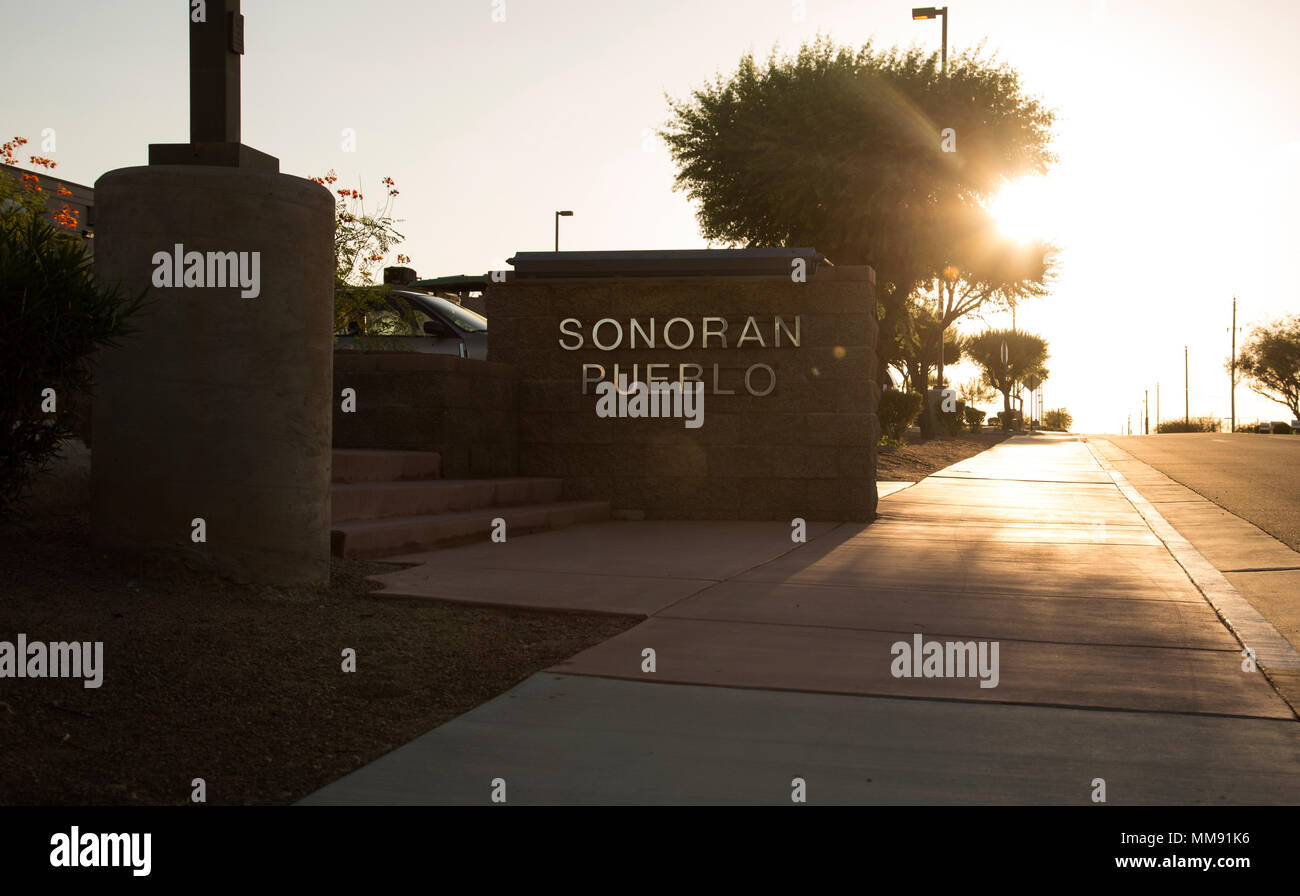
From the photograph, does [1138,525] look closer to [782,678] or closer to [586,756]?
[782,678]

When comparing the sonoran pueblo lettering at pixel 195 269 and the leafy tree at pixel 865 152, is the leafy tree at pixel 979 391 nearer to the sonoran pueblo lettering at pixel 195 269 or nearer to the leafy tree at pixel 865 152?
the leafy tree at pixel 865 152

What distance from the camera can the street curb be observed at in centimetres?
493

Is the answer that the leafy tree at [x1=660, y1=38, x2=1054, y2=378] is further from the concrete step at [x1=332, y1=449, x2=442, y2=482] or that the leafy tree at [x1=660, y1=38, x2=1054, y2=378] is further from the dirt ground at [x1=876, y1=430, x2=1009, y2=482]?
the concrete step at [x1=332, y1=449, x2=442, y2=482]

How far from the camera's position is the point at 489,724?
3.79 meters

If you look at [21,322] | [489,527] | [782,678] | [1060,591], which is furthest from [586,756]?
[489,527]

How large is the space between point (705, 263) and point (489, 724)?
738cm

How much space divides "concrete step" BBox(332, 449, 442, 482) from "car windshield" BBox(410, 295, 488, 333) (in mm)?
5000

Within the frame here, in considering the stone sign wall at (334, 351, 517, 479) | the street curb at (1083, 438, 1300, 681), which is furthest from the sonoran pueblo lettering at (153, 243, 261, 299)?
the street curb at (1083, 438, 1300, 681)

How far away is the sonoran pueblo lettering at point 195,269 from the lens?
17.5ft

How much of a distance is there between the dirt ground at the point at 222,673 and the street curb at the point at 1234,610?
118 inches

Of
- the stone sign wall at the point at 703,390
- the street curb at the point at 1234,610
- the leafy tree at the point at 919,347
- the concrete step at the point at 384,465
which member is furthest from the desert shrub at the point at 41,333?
the leafy tree at the point at 919,347

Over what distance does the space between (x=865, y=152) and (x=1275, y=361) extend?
78.4 m

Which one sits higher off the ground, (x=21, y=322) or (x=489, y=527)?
(x=21, y=322)

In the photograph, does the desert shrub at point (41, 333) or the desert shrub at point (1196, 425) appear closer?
the desert shrub at point (41, 333)
